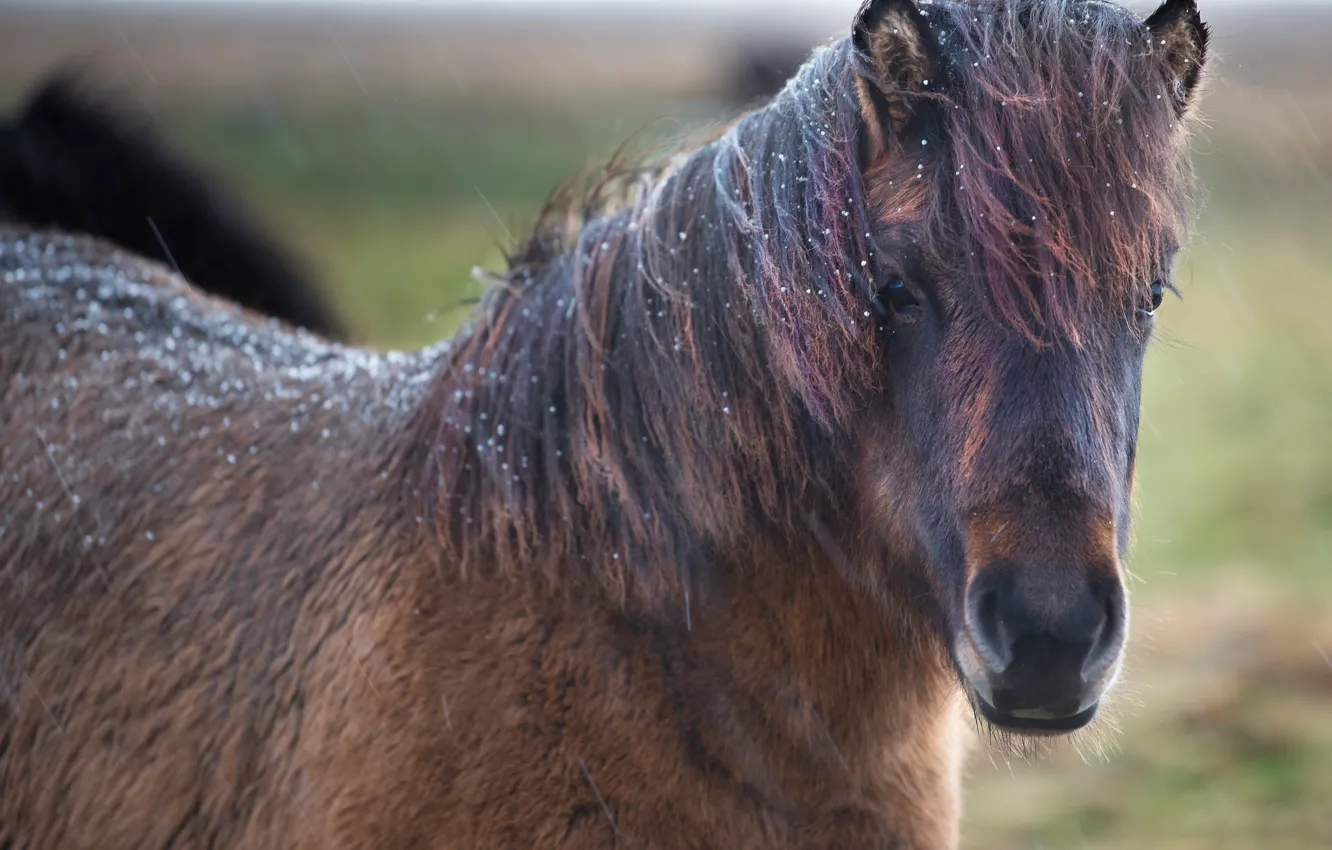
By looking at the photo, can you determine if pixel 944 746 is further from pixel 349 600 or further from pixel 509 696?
pixel 349 600

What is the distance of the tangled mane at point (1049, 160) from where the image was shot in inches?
78.7

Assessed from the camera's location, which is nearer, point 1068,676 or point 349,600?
point 1068,676

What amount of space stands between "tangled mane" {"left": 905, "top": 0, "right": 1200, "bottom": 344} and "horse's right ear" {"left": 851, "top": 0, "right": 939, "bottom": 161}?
0.12ft

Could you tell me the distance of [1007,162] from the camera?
6.65 feet

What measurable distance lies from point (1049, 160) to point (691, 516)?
961 millimetres

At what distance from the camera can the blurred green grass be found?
5312mm

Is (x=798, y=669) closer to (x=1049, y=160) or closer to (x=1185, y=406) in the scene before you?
Answer: (x=1049, y=160)

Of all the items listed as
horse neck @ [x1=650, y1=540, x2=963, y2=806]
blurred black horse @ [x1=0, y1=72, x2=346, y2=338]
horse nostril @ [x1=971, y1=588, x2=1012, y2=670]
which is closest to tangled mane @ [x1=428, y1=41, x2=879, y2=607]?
horse neck @ [x1=650, y1=540, x2=963, y2=806]

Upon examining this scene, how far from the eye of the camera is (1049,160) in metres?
2.05

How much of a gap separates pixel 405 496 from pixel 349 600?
0.26m

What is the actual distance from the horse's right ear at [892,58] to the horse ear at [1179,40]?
468 millimetres

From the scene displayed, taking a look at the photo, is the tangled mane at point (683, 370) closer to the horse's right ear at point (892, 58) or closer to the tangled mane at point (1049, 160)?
the horse's right ear at point (892, 58)

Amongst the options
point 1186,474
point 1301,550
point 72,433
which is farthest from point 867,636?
point 1186,474

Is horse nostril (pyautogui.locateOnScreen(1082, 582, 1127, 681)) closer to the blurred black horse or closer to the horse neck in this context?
the horse neck
